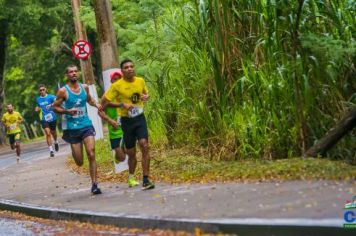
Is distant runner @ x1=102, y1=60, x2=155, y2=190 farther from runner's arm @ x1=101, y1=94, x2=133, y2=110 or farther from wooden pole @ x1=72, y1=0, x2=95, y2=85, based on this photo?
wooden pole @ x1=72, y1=0, x2=95, y2=85

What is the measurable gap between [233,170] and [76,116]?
2.59m

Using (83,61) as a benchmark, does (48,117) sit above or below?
below

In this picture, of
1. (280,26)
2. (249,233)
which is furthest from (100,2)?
(249,233)

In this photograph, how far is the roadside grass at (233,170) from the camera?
316 inches

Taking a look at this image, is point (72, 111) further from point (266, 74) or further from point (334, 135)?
point (334, 135)

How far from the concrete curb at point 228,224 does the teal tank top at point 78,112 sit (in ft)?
5.74

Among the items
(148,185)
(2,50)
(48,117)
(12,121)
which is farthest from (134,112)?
(2,50)

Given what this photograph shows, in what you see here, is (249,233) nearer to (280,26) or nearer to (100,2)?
(280,26)

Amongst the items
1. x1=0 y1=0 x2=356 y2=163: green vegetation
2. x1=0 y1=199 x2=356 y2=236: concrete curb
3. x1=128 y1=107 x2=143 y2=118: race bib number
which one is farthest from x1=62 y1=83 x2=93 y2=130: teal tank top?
x1=0 y1=0 x2=356 y2=163: green vegetation

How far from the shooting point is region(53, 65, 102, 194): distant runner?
9.86 m

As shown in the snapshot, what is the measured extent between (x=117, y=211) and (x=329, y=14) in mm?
4328

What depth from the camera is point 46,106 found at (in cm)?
1923

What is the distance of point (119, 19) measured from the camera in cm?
1967

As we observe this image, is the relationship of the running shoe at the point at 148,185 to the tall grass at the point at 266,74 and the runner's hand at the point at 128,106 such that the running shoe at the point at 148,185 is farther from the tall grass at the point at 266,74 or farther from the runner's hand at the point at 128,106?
the tall grass at the point at 266,74
